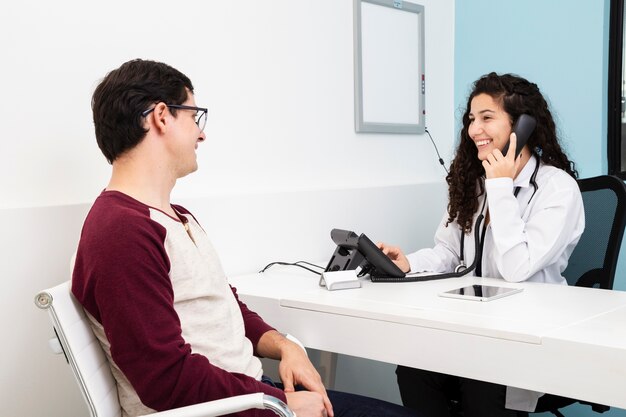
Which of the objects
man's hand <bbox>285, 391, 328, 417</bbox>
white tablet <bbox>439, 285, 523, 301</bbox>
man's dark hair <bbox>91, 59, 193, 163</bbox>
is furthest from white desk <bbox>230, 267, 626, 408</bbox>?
man's dark hair <bbox>91, 59, 193, 163</bbox>

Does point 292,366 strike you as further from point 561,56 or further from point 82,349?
point 561,56

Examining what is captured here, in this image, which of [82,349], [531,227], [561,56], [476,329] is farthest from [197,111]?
Answer: [561,56]

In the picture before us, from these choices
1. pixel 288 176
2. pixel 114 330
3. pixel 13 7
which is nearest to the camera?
pixel 114 330

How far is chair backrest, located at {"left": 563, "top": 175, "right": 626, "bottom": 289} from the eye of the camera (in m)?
1.95

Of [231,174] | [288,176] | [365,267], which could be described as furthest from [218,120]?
[365,267]

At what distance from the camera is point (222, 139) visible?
2125mm

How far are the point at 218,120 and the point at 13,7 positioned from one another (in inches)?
26.5

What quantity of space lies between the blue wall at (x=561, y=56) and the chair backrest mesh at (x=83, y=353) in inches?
83.4

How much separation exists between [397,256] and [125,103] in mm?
1094

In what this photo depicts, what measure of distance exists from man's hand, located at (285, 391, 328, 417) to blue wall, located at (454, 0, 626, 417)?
1.79m

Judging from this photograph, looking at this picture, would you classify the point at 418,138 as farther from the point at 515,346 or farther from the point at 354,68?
the point at 515,346

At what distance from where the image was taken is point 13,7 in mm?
1621

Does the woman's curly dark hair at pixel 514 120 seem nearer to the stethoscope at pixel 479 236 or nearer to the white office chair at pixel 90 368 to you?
the stethoscope at pixel 479 236

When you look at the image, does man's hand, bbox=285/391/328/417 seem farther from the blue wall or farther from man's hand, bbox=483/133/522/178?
the blue wall
